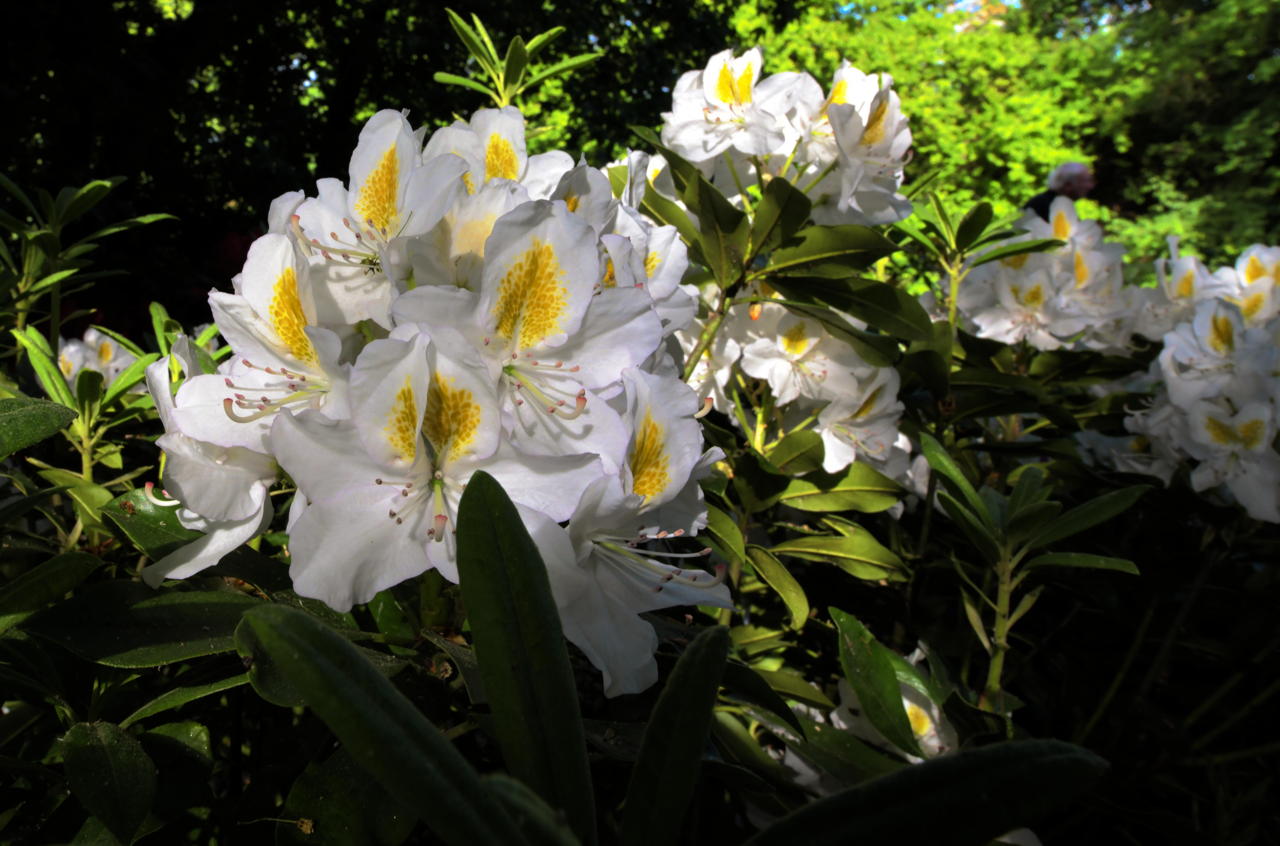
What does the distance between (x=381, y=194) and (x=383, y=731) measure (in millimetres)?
526

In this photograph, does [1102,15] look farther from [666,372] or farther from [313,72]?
[666,372]

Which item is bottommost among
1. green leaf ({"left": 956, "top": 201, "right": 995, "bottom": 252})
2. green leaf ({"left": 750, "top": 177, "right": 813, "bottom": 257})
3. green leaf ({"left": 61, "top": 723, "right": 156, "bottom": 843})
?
green leaf ({"left": 61, "top": 723, "right": 156, "bottom": 843})

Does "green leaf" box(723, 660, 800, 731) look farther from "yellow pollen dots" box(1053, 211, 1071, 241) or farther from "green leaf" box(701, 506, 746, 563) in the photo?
"yellow pollen dots" box(1053, 211, 1071, 241)

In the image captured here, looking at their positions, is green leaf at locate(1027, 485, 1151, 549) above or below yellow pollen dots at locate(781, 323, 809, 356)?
below

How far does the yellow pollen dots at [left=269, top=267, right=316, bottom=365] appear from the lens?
71 cm

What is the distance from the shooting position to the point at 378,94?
5109 mm

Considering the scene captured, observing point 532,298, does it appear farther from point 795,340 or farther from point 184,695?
point 795,340

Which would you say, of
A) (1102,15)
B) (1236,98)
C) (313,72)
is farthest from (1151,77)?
(313,72)

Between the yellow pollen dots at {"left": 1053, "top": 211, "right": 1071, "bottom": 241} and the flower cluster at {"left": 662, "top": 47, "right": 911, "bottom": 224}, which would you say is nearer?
the flower cluster at {"left": 662, "top": 47, "right": 911, "bottom": 224}

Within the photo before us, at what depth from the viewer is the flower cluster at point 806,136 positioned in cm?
119

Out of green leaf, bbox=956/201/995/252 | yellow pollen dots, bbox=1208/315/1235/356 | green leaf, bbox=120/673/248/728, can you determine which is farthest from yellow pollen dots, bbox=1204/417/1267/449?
green leaf, bbox=120/673/248/728

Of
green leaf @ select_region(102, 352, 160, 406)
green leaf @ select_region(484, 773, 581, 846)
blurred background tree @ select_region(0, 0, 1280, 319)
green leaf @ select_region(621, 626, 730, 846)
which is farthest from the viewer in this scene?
blurred background tree @ select_region(0, 0, 1280, 319)

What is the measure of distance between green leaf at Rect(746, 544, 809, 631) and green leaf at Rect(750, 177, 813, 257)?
42 centimetres

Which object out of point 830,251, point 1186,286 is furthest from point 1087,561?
point 1186,286
